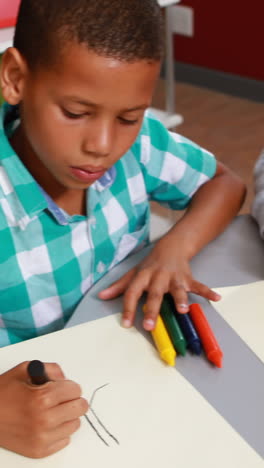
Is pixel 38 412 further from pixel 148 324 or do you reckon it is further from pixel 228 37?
pixel 228 37

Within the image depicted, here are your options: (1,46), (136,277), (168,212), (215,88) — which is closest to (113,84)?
(136,277)

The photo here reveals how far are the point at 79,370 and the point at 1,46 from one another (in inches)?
29.7

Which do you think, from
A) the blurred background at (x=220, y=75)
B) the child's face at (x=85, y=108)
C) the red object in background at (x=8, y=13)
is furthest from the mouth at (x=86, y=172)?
the blurred background at (x=220, y=75)

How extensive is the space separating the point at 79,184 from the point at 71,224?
112mm

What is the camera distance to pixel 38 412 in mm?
559

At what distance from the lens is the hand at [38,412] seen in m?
0.54

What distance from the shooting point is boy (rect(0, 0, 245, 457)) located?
2.04 feet

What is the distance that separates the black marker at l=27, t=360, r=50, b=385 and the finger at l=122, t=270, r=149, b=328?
164mm

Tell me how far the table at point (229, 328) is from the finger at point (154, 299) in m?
0.02

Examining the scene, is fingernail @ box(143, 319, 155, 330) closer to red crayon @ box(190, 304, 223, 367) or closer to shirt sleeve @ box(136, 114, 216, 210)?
red crayon @ box(190, 304, 223, 367)

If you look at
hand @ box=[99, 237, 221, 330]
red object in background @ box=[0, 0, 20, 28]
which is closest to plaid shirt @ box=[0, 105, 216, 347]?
hand @ box=[99, 237, 221, 330]

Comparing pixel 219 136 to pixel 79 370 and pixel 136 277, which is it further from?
pixel 79 370

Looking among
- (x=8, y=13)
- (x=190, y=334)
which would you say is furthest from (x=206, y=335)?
(x=8, y=13)

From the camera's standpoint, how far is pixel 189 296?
2.44 ft
